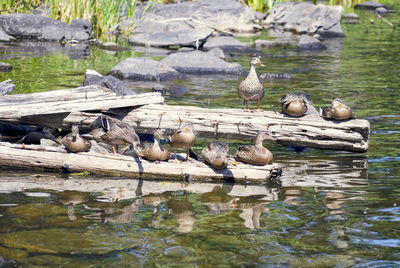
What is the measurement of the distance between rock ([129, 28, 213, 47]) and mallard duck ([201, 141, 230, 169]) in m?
13.0

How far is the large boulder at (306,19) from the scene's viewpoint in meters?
25.3

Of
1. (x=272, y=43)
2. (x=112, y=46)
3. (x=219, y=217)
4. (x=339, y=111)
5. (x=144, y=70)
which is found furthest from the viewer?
(x=272, y=43)

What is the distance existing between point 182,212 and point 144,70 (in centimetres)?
963

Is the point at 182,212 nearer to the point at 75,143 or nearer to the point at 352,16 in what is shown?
the point at 75,143

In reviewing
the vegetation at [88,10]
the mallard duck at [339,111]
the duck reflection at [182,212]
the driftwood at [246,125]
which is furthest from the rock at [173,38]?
the duck reflection at [182,212]

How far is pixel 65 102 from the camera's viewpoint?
9305 mm

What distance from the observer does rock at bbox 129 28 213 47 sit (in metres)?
21.2

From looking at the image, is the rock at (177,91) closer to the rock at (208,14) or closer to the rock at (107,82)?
the rock at (107,82)

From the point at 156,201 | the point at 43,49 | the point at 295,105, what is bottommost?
the point at 43,49

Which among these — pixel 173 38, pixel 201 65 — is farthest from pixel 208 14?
pixel 201 65

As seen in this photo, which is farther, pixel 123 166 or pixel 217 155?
pixel 123 166

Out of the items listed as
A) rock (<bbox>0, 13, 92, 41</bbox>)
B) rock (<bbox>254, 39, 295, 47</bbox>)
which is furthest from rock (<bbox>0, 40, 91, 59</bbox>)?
rock (<bbox>254, 39, 295, 47</bbox>)

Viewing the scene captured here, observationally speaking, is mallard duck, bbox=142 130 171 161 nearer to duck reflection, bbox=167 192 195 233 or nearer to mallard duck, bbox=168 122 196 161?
mallard duck, bbox=168 122 196 161

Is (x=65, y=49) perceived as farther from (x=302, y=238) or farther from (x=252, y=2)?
(x=302, y=238)
